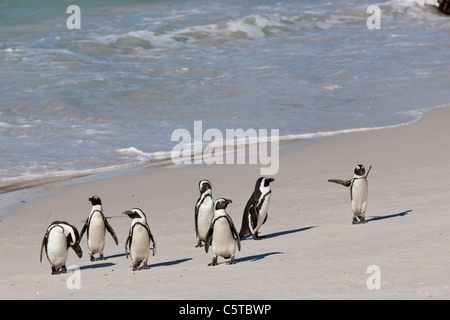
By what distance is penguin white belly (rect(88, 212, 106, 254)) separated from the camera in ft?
22.0

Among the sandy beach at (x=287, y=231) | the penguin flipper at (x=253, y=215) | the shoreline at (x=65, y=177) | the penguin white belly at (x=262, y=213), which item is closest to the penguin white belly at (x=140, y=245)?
the sandy beach at (x=287, y=231)

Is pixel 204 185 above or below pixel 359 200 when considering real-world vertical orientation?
above

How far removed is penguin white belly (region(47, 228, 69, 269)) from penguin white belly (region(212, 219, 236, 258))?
1130 millimetres

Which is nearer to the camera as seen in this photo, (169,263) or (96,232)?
(169,263)

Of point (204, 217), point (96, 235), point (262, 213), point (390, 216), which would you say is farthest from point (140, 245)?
point (390, 216)

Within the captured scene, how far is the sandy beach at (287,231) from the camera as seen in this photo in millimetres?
5062

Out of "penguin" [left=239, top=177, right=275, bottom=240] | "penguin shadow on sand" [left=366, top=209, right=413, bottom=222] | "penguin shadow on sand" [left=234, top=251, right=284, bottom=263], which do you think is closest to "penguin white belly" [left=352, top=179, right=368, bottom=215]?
"penguin shadow on sand" [left=366, top=209, right=413, bottom=222]

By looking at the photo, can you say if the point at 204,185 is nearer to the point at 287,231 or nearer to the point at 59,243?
the point at 287,231

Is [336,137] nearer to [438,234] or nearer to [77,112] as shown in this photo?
[77,112]

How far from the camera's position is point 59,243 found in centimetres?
617

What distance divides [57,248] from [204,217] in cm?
143

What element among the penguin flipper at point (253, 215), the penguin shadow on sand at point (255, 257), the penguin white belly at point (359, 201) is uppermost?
the penguin white belly at point (359, 201)

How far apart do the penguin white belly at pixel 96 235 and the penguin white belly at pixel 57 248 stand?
0.46 m

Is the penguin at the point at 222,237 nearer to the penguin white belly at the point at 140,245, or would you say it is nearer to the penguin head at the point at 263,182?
the penguin white belly at the point at 140,245
